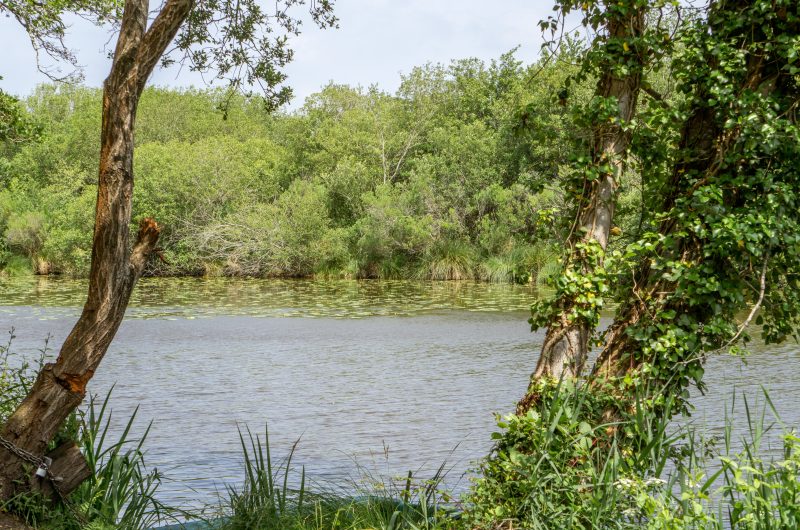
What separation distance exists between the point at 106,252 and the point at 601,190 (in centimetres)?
273

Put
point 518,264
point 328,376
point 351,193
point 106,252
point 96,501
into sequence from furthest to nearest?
point 351,193
point 518,264
point 328,376
point 96,501
point 106,252

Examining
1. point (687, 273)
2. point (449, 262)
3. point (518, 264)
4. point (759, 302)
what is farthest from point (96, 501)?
point (449, 262)

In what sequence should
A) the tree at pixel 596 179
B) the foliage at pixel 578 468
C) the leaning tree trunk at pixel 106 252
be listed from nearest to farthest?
the foliage at pixel 578 468
the leaning tree trunk at pixel 106 252
the tree at pixel 596 179

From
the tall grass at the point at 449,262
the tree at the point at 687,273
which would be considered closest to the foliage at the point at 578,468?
the tree at the point at 687,273

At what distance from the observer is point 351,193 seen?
32.4 meters

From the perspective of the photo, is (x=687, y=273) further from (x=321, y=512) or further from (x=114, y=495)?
(x=114, y=495)

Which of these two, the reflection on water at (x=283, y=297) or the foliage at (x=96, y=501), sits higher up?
the reflection on water at (x=283, y=297)

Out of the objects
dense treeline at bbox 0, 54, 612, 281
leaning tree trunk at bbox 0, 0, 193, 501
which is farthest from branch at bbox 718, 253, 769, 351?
dense treeline at bbox 0, 54, 612, 281

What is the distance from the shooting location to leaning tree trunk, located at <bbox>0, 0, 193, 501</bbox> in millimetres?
4637

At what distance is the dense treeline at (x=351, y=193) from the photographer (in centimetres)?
2897

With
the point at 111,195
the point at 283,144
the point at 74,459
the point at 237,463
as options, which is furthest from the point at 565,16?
the point at 283,144

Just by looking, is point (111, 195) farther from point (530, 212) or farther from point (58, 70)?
point (530, 212)

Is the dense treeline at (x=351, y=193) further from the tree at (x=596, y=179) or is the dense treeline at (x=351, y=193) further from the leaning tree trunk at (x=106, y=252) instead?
the leaning tree trunk at (x=106, y=252)

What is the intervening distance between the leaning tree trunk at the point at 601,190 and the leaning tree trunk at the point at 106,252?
7.68 ft
